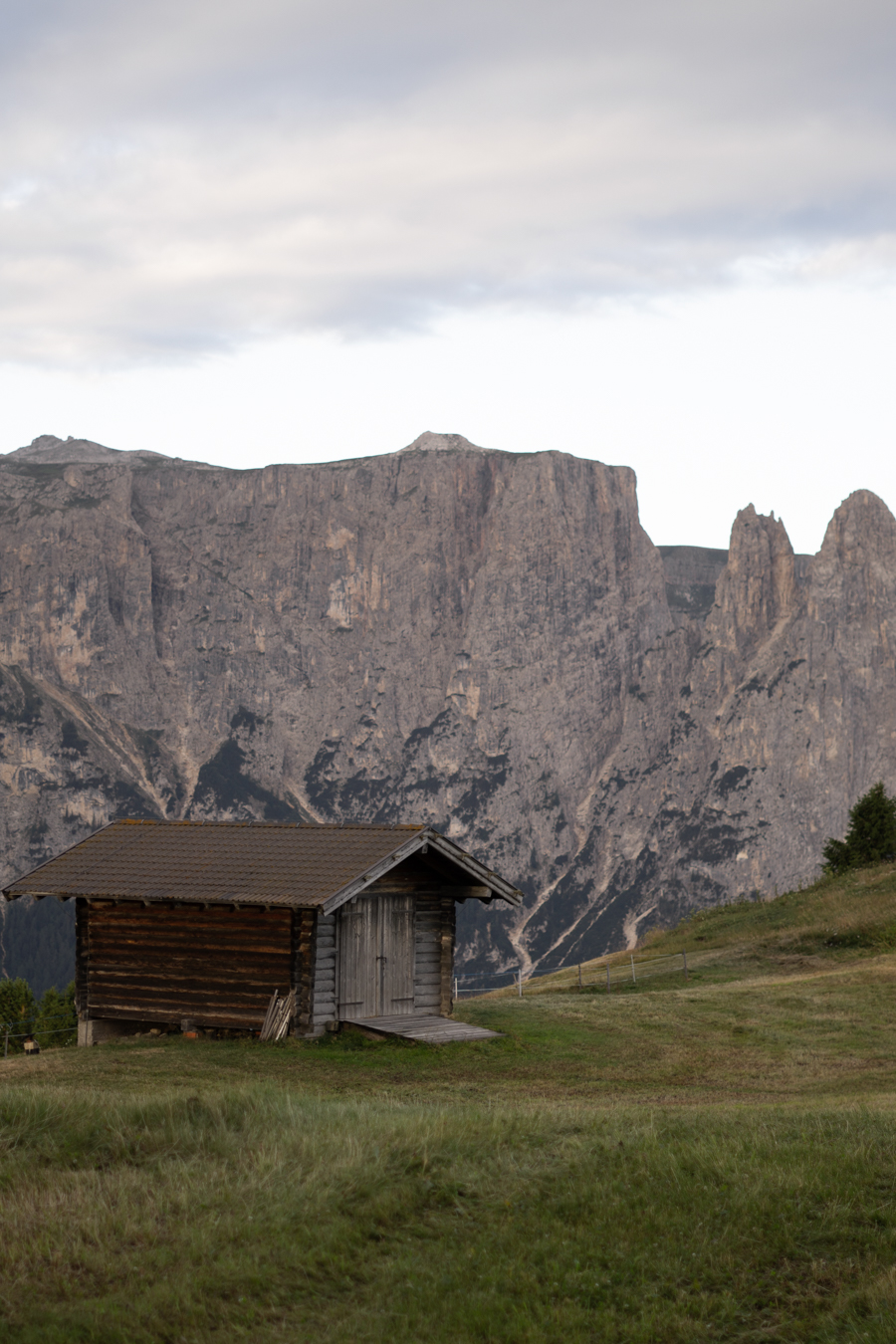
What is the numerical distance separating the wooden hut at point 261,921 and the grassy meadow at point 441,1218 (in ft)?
23.6

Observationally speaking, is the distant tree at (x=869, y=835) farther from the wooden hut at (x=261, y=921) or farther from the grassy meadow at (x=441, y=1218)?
the grassy meadow at (x=441, y=1218)

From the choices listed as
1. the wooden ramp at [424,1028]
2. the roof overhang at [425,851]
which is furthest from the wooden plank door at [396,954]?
the roof overhang at [425,851]

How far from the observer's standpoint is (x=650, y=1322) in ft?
31.4

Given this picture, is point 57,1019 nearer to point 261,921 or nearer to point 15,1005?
point 15,1005

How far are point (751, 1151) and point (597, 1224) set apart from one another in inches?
91.6

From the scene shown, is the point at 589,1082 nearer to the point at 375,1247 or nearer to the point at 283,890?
the point at 283,890

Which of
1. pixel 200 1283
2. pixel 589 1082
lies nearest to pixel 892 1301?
pixel 200 1283

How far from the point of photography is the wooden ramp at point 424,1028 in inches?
973

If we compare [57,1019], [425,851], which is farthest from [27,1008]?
[425,851]

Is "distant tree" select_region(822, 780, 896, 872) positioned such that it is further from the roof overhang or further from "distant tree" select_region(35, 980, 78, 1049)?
"distant tree" select_region(35, 980, 78, 1049)

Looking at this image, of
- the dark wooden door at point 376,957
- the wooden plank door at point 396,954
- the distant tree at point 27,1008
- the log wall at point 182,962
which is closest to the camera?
the log wall at point 182,962

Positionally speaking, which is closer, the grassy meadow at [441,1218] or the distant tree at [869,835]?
the grassy meadow at [441,1218]

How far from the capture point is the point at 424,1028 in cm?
2553

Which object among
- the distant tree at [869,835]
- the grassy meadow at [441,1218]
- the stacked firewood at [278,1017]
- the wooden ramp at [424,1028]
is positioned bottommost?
the wooden ramp at [424,1028]
